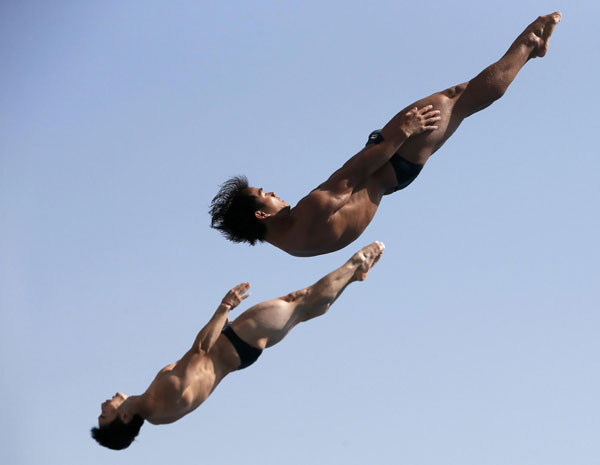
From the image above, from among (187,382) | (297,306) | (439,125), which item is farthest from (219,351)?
(439,125)

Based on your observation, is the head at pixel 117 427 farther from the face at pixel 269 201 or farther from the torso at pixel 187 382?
the face at pixel 269 201

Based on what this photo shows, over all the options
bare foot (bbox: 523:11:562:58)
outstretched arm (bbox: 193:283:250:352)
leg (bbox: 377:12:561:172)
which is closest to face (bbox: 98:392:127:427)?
outstretched arm (bbox: 193:283:250:352)

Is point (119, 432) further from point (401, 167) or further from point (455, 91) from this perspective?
point (455, 91)

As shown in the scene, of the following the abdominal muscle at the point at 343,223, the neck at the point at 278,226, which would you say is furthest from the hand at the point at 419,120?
the neck at the point at 278,226

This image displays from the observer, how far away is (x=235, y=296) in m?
12.1

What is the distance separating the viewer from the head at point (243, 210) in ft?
41.8

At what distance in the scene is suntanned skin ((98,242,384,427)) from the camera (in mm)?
11914

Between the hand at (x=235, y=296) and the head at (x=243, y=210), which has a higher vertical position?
the head at (x=243, y=210)

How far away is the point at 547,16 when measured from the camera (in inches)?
493

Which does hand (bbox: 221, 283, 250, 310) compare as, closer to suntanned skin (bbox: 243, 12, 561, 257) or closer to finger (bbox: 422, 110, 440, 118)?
suntanned skin (bbox: 243, 12, 561, 257)

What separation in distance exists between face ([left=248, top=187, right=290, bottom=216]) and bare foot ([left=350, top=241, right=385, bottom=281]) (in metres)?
1.03

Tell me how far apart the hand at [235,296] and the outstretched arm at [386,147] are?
131cm

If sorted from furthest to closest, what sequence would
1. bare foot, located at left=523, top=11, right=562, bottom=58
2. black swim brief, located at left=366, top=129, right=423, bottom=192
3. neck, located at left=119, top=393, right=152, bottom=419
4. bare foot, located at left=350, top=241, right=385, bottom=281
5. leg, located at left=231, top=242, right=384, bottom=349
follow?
bare foot, located at left=523, top=11, right=562, bottom=58 < black swim brief, located at left=366, top=129, right=423, bottom=192 < bare foot, located at left=350, top=241, right=385, bottom=281 < leg, located at left=231, top=242, right=384, bottom=349 < neck, located at left=119, top=393, right=152, bottom=419

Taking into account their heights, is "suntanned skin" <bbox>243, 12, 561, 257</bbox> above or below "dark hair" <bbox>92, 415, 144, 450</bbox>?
above
